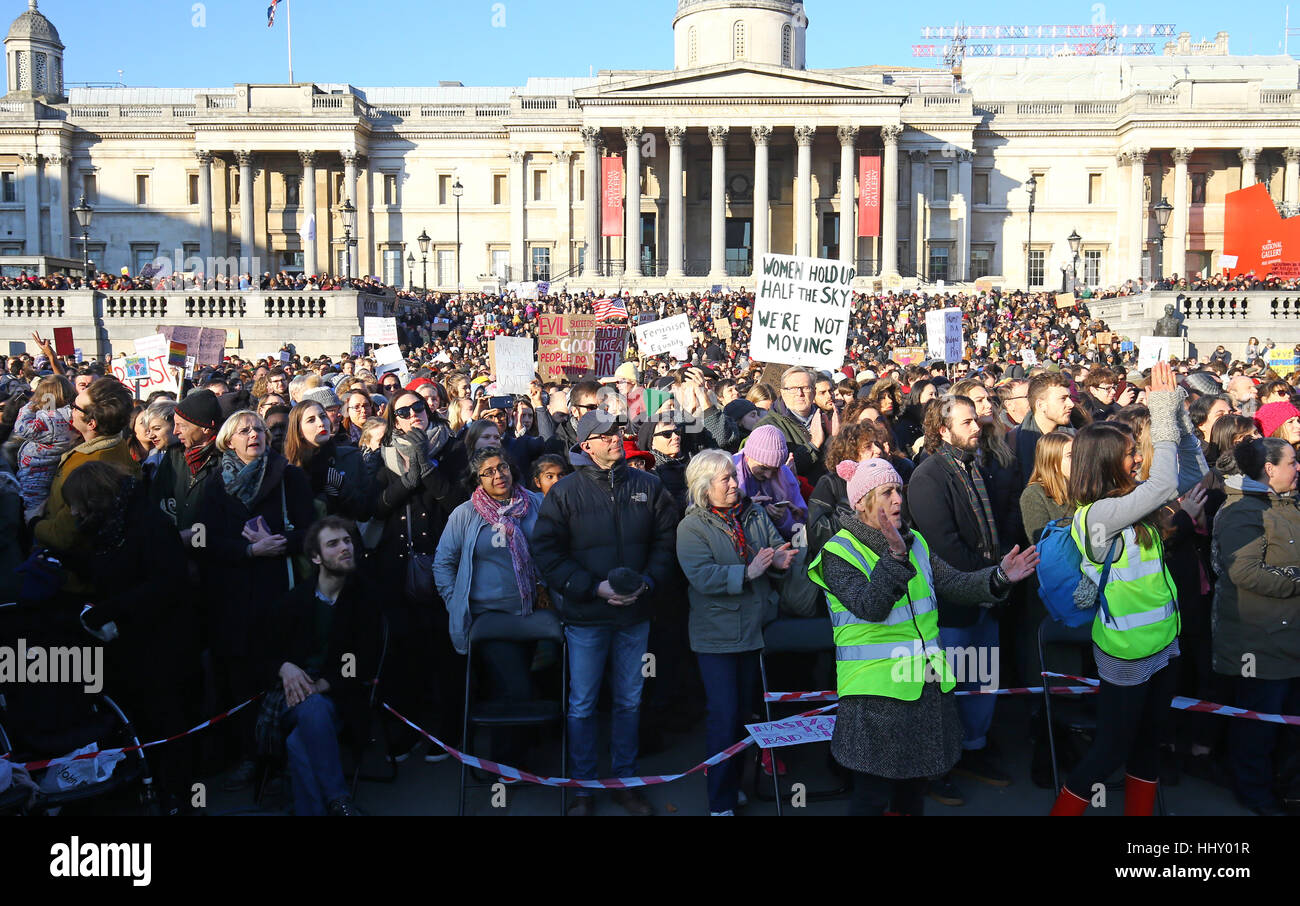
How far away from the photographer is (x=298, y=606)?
5941 millimetres

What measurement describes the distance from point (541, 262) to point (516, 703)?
54.5 meters

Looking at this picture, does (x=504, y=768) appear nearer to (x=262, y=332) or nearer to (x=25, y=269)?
(x=262, y=332)

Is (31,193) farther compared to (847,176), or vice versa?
(31,193)

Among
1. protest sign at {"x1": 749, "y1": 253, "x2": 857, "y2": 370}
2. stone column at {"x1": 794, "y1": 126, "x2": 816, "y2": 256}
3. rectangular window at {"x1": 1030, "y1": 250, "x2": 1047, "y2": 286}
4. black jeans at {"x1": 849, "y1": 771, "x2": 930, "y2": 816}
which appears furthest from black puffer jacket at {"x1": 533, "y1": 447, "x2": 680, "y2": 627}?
rectangular window at {"x1": 1030, "y1": 250, "x2": 1047, "y2": 286}

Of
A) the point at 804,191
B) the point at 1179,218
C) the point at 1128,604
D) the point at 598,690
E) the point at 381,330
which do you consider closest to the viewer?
the point at 1128,604

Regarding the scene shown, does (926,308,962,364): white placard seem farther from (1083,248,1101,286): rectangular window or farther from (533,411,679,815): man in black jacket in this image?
(1083,248,1101,286): rectangular window

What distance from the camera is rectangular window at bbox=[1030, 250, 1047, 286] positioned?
58688 millimetres

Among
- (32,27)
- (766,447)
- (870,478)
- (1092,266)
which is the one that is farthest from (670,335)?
(32,27)

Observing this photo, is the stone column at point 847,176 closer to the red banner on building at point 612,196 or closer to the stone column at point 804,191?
the stone column at point 804,191

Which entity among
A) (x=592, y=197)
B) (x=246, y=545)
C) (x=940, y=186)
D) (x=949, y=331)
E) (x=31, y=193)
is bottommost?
(x=246, y=545)

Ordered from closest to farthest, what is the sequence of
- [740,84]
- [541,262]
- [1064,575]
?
1. [1064,575]
2. [740,84]
3. [541,262]

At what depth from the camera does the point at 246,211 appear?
57188mm

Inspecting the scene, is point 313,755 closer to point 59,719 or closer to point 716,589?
point 59,719

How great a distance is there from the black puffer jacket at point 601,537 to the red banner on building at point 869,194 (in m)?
48.7
